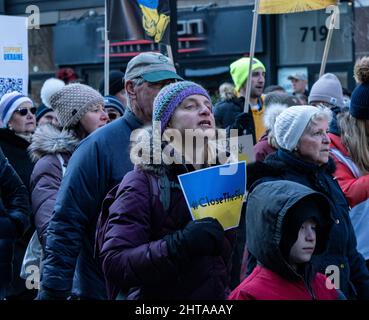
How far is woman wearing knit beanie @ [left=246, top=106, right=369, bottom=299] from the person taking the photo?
15.9ft

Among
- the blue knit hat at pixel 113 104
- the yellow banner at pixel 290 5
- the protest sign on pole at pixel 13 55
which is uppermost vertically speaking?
the yellow banner at pixel 290 5

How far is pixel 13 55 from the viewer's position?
8703 millimetres

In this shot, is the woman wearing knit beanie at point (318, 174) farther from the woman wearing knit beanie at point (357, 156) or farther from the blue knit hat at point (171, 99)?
the blue knit hat at point (171, 99)

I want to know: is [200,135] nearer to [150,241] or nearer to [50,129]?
[150,241]

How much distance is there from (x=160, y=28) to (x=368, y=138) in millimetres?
2897

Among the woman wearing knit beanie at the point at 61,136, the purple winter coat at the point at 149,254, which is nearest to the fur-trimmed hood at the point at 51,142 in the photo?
the woman wearing knit beanie at the point at 61,136

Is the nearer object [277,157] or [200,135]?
[200,135]

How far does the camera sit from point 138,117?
494cm

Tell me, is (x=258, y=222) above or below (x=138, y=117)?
below

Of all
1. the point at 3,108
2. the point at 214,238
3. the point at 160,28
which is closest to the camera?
the point at 214,238

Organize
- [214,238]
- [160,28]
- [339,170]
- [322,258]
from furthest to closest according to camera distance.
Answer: [160,28]
[339,170]
[322,258]
[214,238]

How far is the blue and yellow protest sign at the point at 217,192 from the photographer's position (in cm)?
395

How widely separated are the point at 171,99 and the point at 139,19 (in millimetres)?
4346
